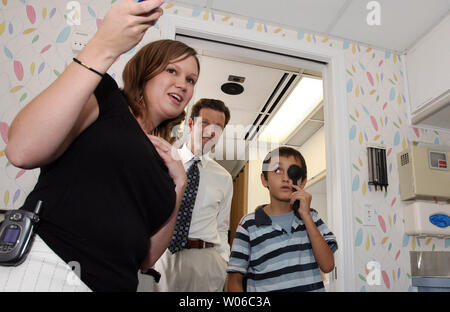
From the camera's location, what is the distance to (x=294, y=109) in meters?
2.48

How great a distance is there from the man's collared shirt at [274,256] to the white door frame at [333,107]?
293mm

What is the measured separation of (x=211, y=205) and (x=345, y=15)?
3.89 feet

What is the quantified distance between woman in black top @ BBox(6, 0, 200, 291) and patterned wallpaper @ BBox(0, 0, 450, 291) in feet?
3.36

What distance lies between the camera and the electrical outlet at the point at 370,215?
1.62m

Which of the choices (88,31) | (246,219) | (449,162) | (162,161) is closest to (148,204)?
(162,161)

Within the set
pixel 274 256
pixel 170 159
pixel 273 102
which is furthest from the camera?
pixel 273 102

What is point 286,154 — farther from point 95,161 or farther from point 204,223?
point 95,161

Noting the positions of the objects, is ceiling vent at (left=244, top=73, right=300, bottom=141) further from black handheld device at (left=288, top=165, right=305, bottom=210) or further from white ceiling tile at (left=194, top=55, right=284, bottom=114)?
black handheld device at (left=288, top=165, right=305, bottom=210)

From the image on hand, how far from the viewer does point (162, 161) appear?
2.08 ft

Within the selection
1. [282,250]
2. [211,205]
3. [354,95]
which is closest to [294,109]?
[354,95]

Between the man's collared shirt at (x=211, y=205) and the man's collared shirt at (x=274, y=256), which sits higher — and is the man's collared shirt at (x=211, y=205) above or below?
above

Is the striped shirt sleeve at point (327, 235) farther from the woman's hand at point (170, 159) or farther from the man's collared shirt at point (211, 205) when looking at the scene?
the woman's hand at point (170, 159)

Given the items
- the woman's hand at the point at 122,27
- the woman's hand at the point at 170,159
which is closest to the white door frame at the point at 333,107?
the woman's hand at the point at 170,159

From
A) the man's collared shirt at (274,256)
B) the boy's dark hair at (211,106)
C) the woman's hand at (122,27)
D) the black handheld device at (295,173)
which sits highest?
the boy's dark hair at (211,106)
